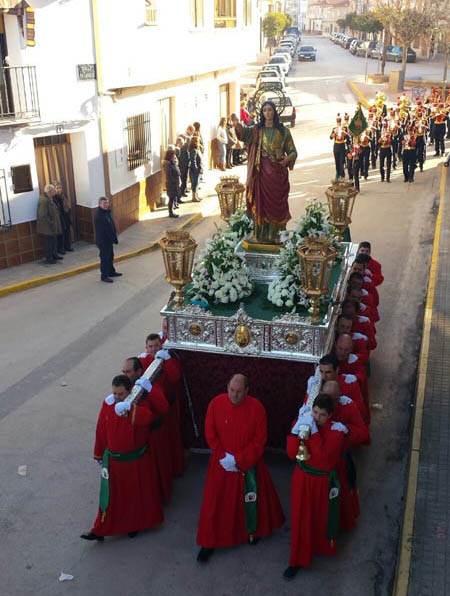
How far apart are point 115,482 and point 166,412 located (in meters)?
0.79

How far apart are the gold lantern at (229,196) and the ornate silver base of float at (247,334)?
98.6 inches

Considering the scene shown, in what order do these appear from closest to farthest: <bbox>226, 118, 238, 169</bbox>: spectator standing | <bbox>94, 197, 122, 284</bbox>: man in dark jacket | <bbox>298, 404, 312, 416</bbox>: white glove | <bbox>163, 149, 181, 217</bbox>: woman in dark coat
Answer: <bbox>298, 404, 312, 416</bbox>: white glove → <bbox>94, 197, 122, 284</bbox>: man in dark jacket → <bbox>163, 149, 181, 217</bbox>: woman in dark coat → <bbox>226, 118, 238, 169</bbox>: spectator standing

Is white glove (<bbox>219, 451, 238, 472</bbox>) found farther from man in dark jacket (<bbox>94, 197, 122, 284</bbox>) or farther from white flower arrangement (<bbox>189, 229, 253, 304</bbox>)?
man in dark jacket (<bbox>94, 197, 122, 284</bbox>)

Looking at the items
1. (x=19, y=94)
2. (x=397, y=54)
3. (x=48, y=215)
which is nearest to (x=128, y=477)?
(x=48, y=215)

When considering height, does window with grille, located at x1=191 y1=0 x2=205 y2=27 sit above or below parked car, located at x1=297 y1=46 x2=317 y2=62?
above

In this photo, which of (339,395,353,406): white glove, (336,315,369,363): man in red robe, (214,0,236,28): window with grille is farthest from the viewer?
(214,0,236,28): window with grille

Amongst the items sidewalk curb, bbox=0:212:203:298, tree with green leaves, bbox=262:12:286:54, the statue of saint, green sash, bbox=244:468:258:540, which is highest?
tree with green leaves, bbox=262:12:286:54

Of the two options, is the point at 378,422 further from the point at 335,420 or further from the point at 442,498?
the point at 335,420

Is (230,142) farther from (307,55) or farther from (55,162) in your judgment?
(307,55)

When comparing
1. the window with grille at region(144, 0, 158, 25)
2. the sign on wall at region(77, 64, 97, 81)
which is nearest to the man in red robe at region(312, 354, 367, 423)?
the sign on wall at region(77, 64, 97, 81)

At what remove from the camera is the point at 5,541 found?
618cm

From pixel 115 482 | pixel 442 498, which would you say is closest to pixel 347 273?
pixel 442 498

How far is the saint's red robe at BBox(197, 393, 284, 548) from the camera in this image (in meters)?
5.80

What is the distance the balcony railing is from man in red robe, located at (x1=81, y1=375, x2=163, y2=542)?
8002mm
